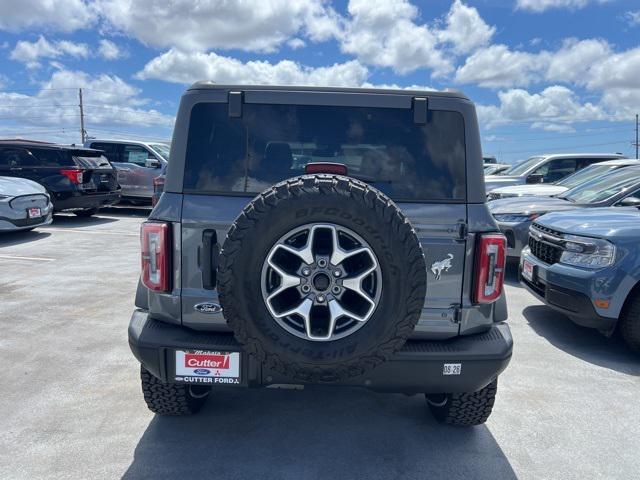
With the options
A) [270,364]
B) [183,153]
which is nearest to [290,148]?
[183,153]

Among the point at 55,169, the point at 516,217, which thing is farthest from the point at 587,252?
the point at 55,169

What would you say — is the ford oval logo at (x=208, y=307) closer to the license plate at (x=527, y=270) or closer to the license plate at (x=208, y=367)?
the license plate at (x=208, y=367)

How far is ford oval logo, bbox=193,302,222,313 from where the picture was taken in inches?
103

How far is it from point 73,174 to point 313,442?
33.6ft

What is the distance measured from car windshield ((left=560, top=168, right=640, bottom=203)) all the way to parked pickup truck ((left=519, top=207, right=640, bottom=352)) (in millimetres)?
1756

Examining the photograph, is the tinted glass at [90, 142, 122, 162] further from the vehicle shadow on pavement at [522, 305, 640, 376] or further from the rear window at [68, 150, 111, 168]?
the vehicle shadow on pavement at [522, 305, 640, 376]

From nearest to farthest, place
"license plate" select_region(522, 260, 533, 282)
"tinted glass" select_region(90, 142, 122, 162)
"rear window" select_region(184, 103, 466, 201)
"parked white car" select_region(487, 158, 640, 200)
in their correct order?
"rear window" select_region(184, 103, 466, 201) → "license plate" select_region(522, 260, 533, 282) → "parked white car" select_region(487, 158, 640, 200) → "tinted glass" select_region(90, 142, 122, 162)

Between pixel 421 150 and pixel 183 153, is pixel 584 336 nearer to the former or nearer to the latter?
pixel 421 150

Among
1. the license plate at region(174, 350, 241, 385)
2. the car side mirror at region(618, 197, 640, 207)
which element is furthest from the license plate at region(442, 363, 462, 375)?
the car side mirror at region(618, 197, 640, 207)

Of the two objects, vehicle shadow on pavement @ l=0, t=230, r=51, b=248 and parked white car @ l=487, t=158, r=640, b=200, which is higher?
parked white car @ l=487, t=158, r=640, b=200

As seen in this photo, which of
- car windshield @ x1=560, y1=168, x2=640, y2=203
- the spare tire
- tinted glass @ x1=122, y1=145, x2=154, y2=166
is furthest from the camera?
tinted glass @ x1=122, y1=145, x2=154, y2=166

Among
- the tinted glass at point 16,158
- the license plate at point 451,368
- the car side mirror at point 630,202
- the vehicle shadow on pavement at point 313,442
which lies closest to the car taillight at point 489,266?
the license plate at point 451,368

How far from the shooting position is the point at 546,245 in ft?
16.4

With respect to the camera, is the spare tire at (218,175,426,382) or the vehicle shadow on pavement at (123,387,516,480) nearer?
the spare tire at (218,175,426,382)
